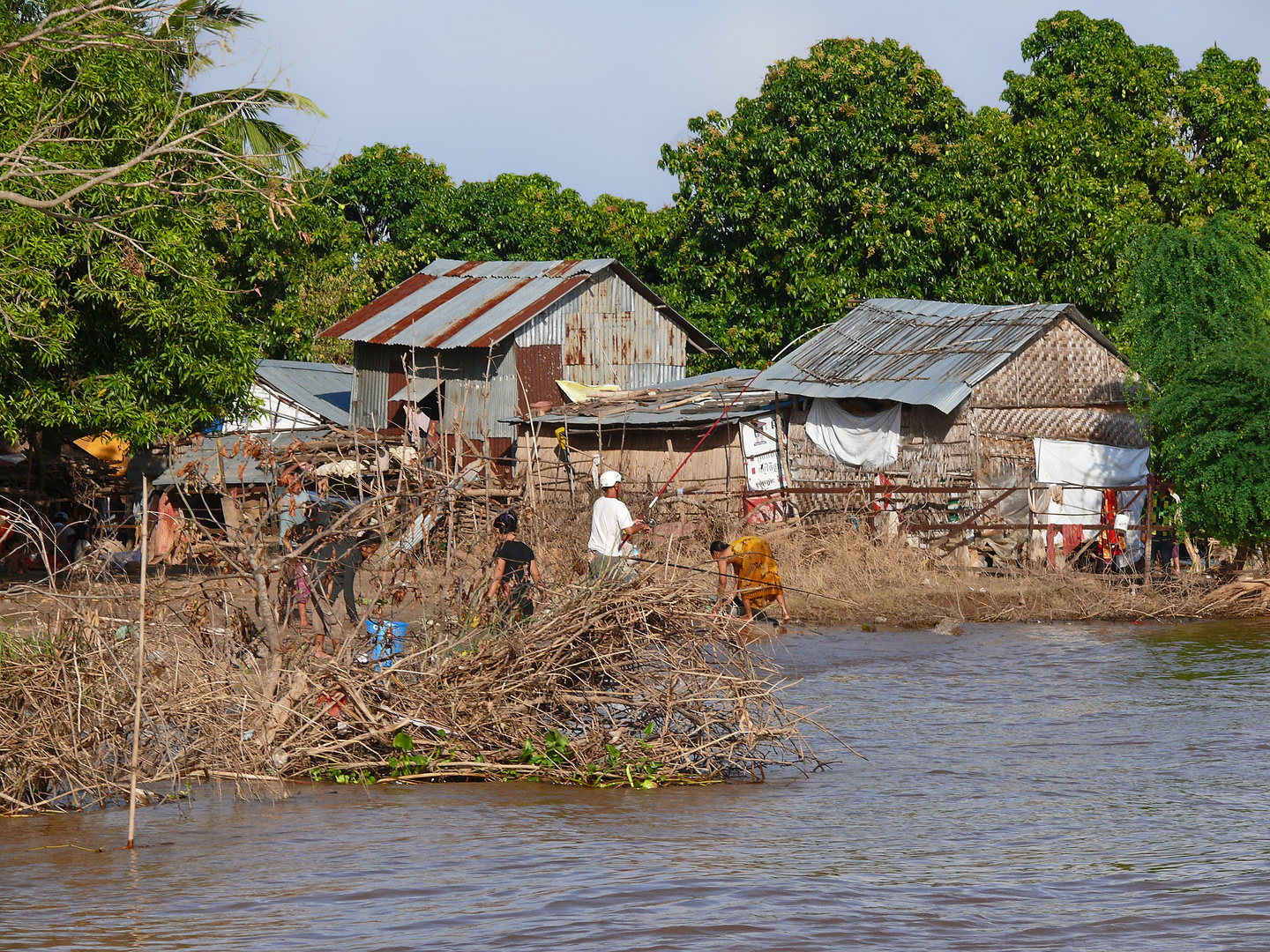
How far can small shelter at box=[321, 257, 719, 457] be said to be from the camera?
86.7ft

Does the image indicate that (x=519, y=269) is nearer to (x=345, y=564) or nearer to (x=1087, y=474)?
(x=1087, y=474)

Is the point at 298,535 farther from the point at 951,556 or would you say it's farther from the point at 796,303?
the point at 796,303

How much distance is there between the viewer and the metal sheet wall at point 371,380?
91.9ft

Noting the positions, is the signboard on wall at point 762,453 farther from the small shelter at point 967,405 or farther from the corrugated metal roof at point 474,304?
the corrugated metal roof at point 474,304

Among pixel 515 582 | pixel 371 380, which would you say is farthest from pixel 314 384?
pixel 515 582

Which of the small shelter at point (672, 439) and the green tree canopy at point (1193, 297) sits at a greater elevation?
the green tree canopy at point (1193, 297)

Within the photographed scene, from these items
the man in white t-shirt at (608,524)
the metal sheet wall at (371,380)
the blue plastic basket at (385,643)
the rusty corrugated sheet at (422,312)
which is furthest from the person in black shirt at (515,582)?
the metal sheet wall at (371,380)

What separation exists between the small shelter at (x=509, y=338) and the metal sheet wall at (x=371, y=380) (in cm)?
2

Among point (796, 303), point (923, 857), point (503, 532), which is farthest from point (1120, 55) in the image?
point (923, 857)

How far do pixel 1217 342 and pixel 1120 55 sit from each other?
47.8 feet

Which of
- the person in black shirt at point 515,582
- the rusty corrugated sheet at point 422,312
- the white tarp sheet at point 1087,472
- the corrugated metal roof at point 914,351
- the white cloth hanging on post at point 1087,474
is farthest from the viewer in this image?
the rusty corrugated sheet at point 422,312

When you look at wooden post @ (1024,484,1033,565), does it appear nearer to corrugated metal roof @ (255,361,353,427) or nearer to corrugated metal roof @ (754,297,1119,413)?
corrugated metal roof @ (754,297,1119,413)

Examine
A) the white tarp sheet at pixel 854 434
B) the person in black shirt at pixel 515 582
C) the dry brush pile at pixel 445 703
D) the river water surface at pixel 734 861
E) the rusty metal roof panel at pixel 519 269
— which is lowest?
the river water surface at pixel 734 861

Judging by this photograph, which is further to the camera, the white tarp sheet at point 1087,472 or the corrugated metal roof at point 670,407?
the corrugated metal roof at point 670,407
